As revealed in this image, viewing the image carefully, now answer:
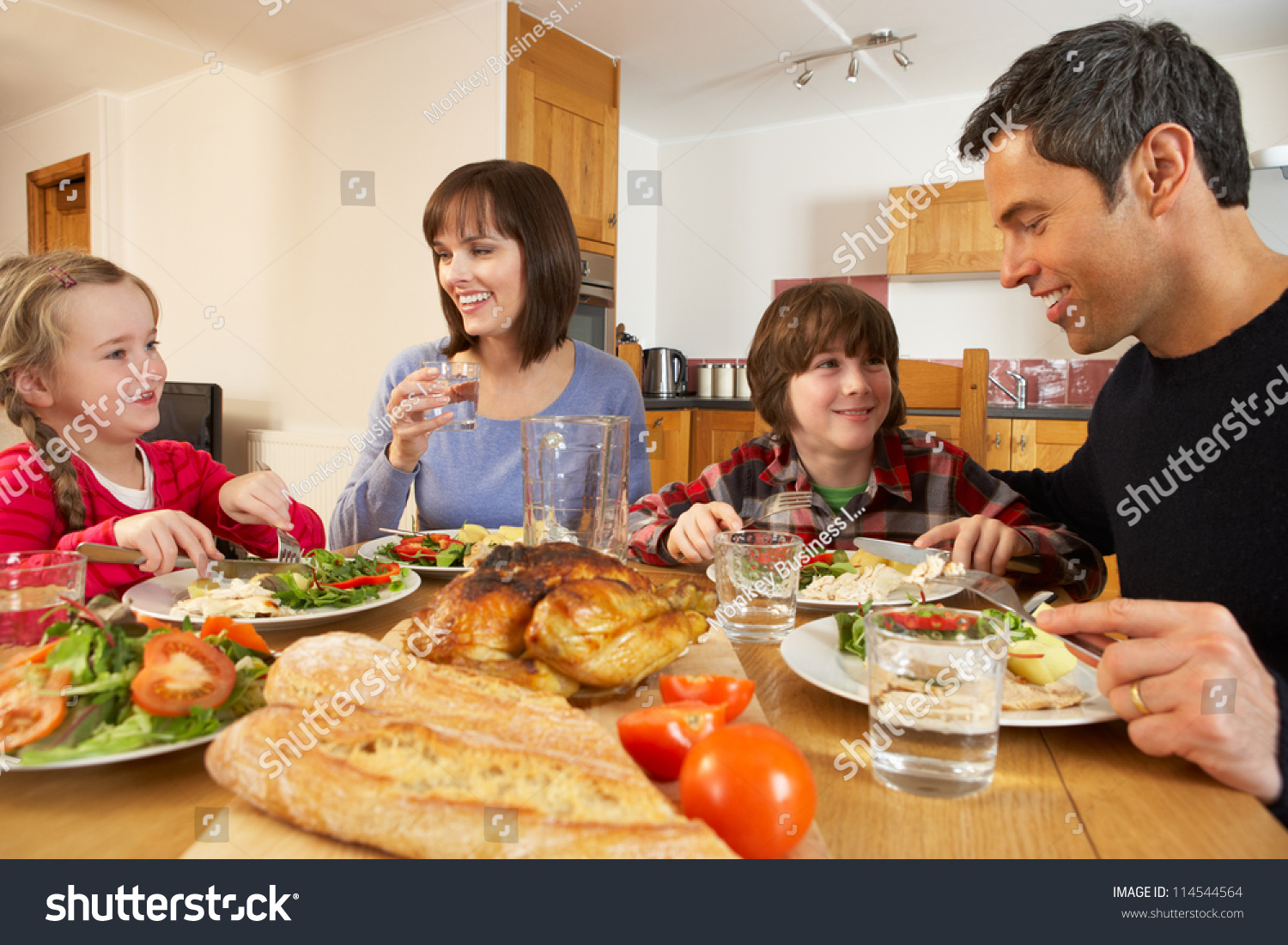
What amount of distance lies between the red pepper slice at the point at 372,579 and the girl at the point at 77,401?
14.3 inches

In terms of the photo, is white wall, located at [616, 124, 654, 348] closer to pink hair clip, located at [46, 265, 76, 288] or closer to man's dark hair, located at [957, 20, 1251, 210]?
pink hair clip, located at [46, 265, 76, 288]

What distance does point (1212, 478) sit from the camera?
1278mm

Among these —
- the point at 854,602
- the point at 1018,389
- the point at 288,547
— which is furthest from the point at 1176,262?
the point at 1018,389

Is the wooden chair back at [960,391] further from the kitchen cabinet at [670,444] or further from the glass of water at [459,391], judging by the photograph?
the kitchen cabinet at [670,444]

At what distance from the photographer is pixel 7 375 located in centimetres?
175

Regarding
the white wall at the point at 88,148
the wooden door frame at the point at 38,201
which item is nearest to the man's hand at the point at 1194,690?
the white wall at the point at 88,148

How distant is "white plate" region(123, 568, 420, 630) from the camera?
3.52 ft

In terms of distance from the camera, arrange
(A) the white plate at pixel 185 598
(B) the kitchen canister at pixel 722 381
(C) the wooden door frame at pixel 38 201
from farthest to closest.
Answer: (C) the wooden door frame at pixel 38 201 < (B) the kitchen canister at pixel 722 381 < (A) the white plate at pixel 185 598

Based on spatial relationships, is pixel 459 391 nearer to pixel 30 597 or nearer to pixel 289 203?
pixel 30 597

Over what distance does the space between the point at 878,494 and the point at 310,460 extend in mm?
4147

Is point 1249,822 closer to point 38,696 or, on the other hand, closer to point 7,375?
point 38,696

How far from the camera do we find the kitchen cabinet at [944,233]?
210 inches

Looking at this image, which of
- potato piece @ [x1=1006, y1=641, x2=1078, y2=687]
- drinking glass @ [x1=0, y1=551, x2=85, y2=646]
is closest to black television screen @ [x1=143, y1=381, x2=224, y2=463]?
drinking glass @ [x1=0, y1=551, x2=85, y2=646]
